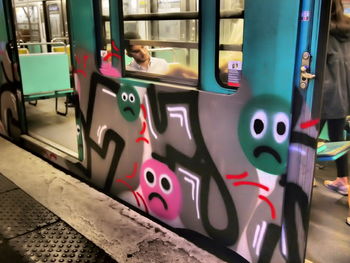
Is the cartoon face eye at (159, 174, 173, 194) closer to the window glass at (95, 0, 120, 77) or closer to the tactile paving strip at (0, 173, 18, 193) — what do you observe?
the window glass at (95, 0, 120, 77)

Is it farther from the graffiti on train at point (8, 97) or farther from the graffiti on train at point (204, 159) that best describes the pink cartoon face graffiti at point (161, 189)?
the graffiti on train at point (8, 97)

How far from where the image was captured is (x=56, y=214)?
10.1 ft

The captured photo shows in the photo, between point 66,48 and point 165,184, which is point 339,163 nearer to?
point 165,184

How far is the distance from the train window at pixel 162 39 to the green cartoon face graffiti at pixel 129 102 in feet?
0.44

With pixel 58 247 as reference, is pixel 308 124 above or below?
above

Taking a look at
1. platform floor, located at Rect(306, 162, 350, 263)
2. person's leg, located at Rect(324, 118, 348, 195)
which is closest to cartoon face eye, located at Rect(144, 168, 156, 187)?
platform floor, located at Rect(306, 162, 350, 263)

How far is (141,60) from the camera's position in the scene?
2.78 m

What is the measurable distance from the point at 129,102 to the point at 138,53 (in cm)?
38

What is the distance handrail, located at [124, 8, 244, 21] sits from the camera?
6.59ft

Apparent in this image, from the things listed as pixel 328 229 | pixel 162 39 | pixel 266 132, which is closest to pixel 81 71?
pixel 162 39

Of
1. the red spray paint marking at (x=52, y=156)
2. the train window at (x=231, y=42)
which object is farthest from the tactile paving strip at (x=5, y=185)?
the train window at (x=231, y=42)

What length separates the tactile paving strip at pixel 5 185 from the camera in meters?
3.54

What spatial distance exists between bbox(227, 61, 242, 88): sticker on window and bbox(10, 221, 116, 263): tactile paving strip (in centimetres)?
141

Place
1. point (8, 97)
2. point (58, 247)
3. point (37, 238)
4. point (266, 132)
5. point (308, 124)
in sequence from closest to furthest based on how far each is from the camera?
point (308, 124)
point (266, 132)
point (58, 247)
point (37, 238)
point (8, 97)
